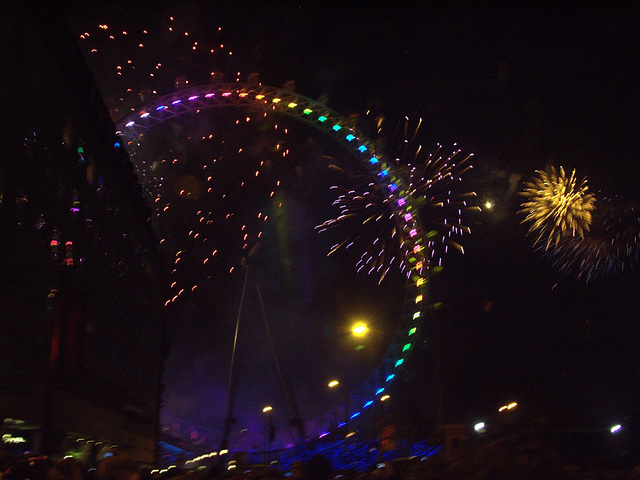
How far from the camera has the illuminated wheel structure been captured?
2745 centimetres

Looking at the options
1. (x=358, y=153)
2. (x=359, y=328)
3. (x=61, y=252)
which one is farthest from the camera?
A: (x=358, y=153)

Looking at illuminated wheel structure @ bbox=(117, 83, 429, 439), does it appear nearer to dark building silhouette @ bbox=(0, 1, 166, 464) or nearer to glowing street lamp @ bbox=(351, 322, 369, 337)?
dark building silhouette @ bbox=(0, 1, 166, 464)

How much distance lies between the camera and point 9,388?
1563cm

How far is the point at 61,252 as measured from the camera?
18.9 metres

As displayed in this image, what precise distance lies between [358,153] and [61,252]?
18037 mm

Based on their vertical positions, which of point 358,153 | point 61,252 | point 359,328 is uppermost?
point 358,153

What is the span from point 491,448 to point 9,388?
13.9 m

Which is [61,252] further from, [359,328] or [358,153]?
[358,153]

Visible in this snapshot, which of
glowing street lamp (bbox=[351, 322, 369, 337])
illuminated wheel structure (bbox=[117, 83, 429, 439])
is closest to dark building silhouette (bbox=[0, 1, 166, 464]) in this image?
illuminated wheel structure (bbox=[117, 83, 429, 439])

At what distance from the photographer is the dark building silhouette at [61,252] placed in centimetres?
1472

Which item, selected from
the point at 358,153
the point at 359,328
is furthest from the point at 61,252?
the point at 358,153

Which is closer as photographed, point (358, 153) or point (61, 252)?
point (61, 252)

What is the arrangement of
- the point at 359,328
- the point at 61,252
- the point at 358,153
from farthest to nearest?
1. the point at 358,153
2. the point at 359,328
3. the point at 61,252

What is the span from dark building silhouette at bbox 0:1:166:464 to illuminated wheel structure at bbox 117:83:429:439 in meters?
3.09
